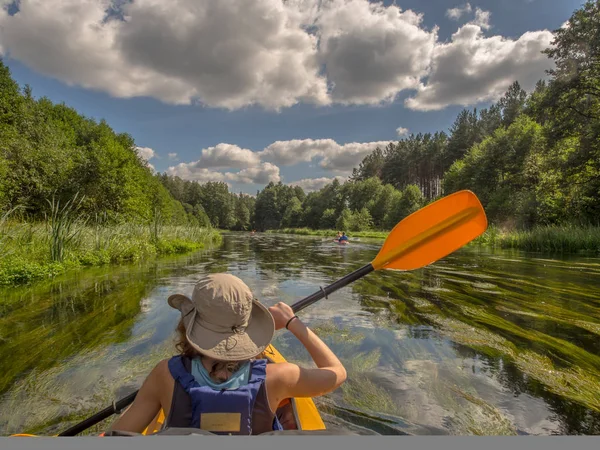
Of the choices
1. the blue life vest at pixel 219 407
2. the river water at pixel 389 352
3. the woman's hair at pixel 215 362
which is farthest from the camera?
the river water at pixel 389 352

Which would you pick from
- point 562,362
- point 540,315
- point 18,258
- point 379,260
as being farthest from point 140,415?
point 18,258

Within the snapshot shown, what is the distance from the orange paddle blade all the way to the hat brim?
1.88 meters

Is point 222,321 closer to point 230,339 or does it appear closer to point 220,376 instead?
point 230,339

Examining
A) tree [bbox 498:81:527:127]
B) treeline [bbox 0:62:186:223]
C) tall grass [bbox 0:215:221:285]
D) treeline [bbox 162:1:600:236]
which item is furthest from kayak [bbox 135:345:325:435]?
tree [bbox 498:81:527:127]

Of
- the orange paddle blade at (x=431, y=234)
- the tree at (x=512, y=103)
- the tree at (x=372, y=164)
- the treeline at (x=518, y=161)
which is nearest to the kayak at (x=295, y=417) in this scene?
the orange paddle blade at (x=431, y=234)

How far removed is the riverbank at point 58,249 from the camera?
7.27 metres

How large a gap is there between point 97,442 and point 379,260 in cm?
281

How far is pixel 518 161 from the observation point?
33.2 metres

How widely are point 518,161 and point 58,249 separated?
119ft

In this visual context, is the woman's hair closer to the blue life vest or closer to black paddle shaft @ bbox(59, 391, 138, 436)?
the blue life vest

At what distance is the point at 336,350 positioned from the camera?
4047 mm

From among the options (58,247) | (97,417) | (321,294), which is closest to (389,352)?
(321,294)

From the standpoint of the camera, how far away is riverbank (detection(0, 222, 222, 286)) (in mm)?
7273

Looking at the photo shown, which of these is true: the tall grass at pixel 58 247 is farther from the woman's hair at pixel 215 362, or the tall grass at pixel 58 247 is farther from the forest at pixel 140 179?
the woman's hair at pixel 215 362
